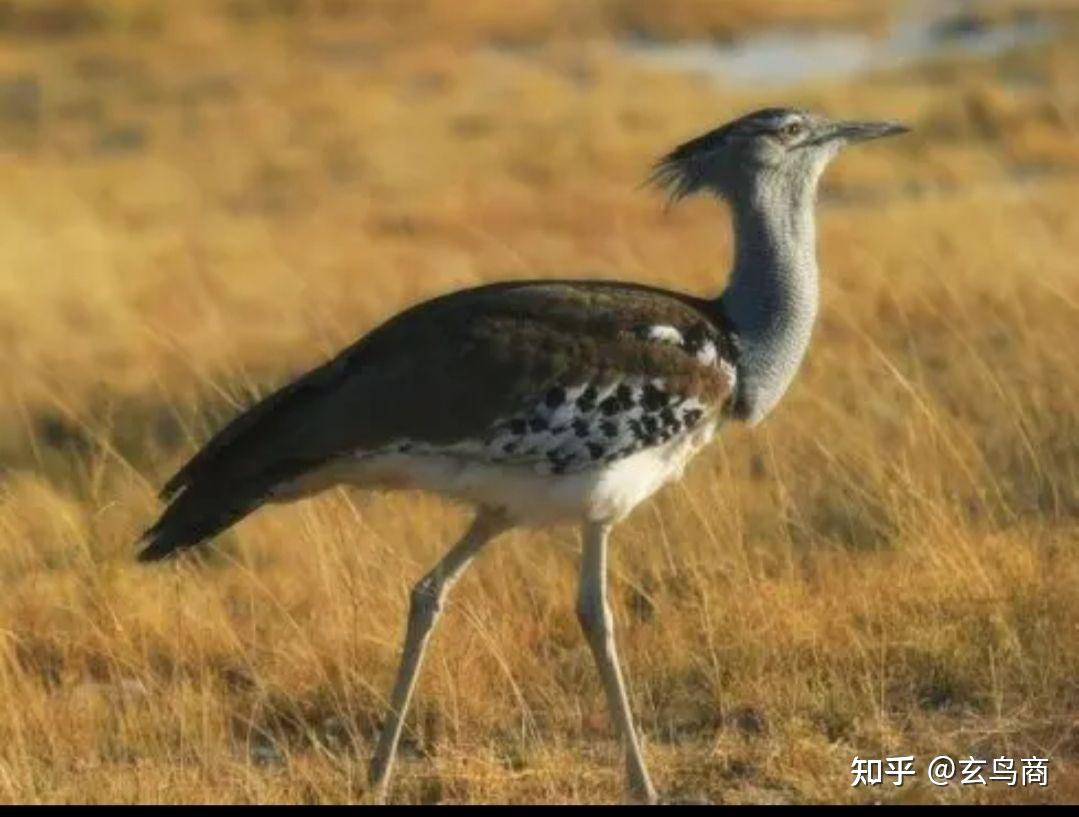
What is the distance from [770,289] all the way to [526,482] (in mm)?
717

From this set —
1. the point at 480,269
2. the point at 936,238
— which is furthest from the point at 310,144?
the point at 936,238

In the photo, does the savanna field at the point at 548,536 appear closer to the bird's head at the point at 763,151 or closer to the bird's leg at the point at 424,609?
the bird's leg at the point at 424,609

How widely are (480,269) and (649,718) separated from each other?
28.9 ft

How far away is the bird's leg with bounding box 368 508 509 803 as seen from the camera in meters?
5.08

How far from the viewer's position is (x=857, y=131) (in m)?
5.50

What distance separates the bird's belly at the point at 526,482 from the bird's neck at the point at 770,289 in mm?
316

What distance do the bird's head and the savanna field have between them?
1.00m

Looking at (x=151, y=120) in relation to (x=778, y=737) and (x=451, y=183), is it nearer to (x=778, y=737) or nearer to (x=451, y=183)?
(x=451, y=183)

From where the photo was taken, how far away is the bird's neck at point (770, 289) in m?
5.26

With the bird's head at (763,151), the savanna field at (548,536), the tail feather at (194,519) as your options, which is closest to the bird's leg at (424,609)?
the savanna field at (548,536)

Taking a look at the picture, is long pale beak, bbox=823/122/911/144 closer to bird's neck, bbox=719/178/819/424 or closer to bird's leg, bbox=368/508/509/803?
bird's neck, bbox=719/178/819/424

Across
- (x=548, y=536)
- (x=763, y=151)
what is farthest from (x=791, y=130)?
(x=548, y=536)

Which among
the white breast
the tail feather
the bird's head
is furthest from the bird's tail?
the bird's head

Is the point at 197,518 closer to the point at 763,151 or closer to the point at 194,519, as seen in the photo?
the point at 194,519
